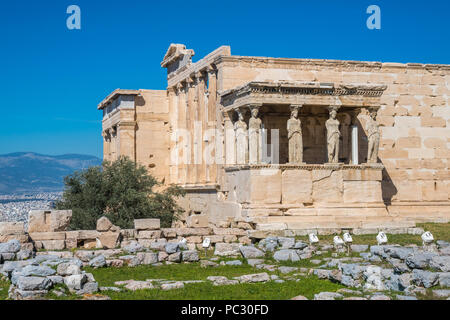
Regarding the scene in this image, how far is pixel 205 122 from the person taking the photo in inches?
1107

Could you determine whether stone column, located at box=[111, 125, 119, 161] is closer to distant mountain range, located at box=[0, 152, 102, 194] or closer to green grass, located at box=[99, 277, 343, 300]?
green grass, located at box=[99, 277, 343, 300]

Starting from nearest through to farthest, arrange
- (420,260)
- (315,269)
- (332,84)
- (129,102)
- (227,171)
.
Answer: (420,260)
(315,269)
(332,84)
(227,171)
(129,102)

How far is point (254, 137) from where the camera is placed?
71.1 ft

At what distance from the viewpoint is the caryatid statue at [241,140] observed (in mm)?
22219

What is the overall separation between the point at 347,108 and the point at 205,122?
653 cm

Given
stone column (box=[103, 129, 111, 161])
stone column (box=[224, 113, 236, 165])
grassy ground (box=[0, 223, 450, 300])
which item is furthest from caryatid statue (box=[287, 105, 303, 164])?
stone column (box=[103, 129, 111, 161])

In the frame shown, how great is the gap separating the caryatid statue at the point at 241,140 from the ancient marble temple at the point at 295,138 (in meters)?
0.03

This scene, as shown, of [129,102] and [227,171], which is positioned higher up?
[129,102]

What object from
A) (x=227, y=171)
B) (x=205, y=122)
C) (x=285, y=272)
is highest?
(x=205, y=122)

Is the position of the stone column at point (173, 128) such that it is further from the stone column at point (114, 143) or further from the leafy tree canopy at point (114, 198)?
the leafy tree canopy at point (114, 198)

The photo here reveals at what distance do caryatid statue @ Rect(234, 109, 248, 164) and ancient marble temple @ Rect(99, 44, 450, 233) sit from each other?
32mm
